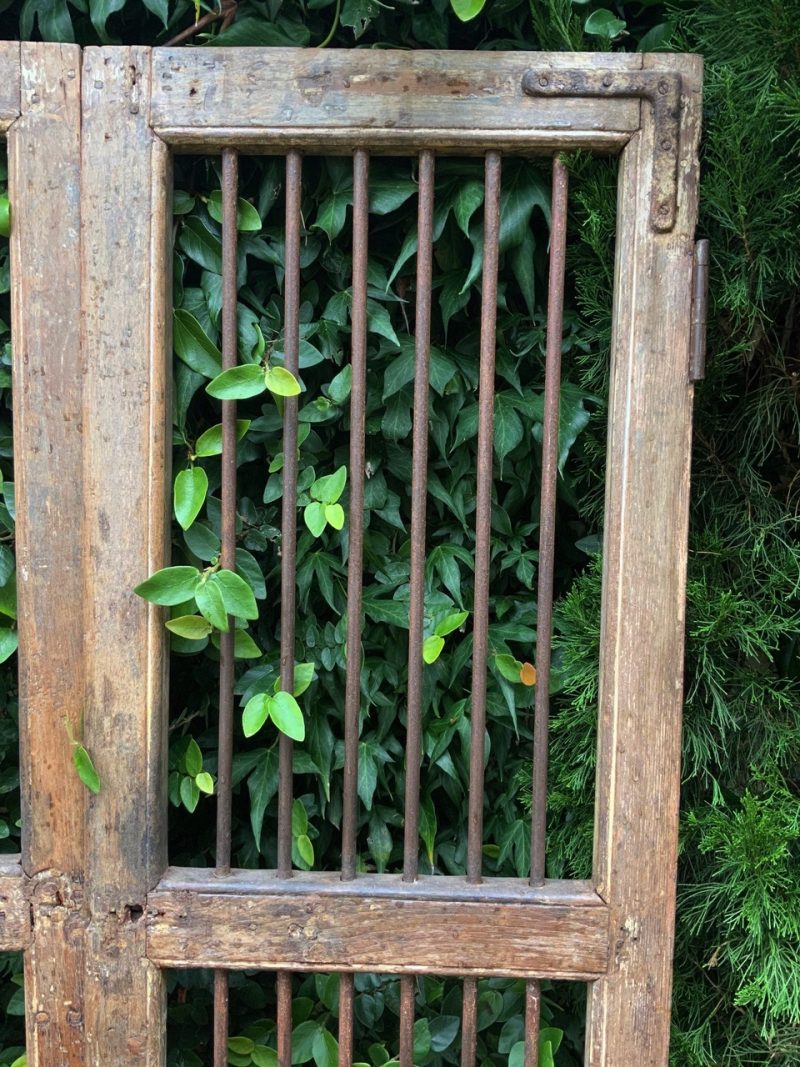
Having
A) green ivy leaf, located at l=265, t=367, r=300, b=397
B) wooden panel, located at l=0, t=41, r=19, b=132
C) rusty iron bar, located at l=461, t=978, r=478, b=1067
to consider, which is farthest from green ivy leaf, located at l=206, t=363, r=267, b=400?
rusty iron bar, located at l=461, t=978, r=478, b=1067

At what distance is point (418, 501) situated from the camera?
0.96 meters

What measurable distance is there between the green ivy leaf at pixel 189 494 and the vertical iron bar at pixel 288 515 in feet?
0.30

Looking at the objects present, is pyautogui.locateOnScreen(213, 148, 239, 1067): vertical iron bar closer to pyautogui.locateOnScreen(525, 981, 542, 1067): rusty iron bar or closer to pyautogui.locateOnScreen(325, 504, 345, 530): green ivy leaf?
pyautogui.locateOnScreen(325, 504, 345, 530): green ivy leaf

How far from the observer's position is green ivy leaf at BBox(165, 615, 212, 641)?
95cm

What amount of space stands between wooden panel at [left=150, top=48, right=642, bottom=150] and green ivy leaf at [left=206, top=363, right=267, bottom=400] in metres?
0.25

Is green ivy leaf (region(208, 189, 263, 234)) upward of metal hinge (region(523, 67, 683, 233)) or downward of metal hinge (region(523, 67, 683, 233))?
downward

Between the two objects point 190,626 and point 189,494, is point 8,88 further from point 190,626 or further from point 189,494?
point 190,626

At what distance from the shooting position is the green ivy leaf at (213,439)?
0.99 meters

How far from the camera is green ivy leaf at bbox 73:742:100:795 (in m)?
0.94

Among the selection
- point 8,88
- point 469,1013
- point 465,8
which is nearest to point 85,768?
point 469,1013

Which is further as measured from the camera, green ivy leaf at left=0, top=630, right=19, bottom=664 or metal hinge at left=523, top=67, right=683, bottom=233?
green ivy leaf at left=0, top=630, right=19, bottom=664

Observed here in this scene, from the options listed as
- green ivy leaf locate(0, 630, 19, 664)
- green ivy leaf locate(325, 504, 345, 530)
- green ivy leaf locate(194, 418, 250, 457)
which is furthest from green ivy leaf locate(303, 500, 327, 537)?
green ivy leaf locate(0, 630, 19, 664)

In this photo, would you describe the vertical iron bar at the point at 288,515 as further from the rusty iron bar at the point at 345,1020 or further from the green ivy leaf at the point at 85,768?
the green ivy leaf at the point at 85,768

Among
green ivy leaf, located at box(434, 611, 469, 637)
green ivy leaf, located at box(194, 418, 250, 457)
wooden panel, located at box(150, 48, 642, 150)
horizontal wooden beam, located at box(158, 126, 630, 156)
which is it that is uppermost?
wooden panel, located at box(150, 48, 642, 150)
